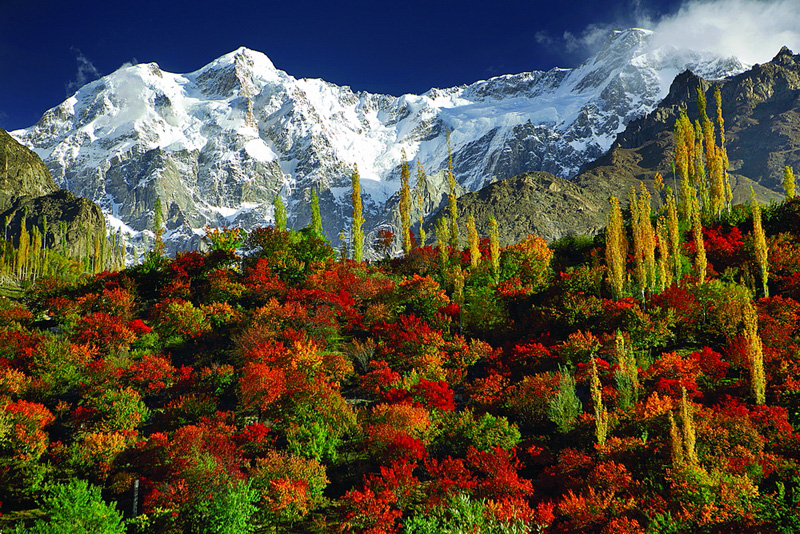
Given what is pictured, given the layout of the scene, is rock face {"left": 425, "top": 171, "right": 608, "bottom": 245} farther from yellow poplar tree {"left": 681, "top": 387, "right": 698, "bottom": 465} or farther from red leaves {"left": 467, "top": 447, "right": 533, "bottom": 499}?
yellow poplar tree {"left": 681, "top": 387, "right": 698, "bottom": 465}

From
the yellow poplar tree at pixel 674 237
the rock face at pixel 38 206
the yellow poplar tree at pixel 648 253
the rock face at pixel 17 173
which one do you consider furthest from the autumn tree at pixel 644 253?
the rock face at pixel 17 173

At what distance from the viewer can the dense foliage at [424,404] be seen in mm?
10383

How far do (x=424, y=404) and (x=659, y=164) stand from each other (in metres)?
137

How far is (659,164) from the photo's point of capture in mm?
127500

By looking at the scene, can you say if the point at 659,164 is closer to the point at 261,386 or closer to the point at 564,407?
the point at 564,407

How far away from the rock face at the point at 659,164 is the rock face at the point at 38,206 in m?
79.9

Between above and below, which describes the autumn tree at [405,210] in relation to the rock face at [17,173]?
below

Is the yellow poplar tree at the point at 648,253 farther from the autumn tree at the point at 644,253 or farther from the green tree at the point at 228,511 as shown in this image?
the green tree at the point at 228,511

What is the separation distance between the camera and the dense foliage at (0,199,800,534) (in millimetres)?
10383

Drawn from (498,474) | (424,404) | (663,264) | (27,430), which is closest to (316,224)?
(424,404)

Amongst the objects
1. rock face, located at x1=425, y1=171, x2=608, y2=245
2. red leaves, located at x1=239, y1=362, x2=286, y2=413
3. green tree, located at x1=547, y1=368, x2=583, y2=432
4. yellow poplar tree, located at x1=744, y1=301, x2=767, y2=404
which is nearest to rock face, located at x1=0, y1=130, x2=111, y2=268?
rock face, located at x1=425, y1=171, x2=608, y2=245

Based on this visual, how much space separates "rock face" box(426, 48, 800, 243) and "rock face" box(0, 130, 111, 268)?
79927 millimetres

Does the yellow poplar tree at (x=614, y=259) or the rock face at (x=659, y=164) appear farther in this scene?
the rock face at (x=659, y=164)

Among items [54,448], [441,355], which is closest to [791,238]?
[441,355]
